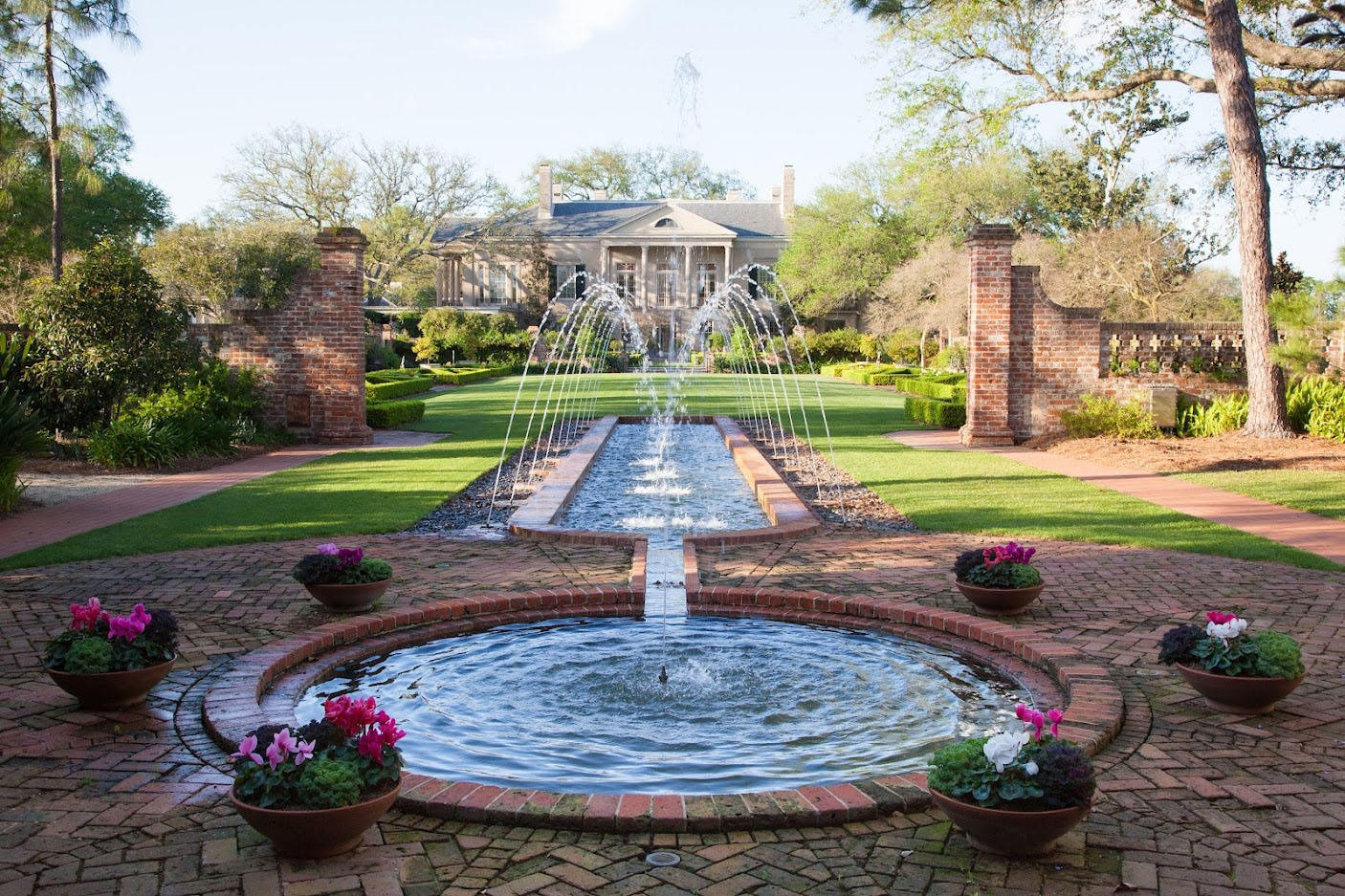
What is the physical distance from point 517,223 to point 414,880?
54.0m

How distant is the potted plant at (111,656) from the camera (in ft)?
15.8

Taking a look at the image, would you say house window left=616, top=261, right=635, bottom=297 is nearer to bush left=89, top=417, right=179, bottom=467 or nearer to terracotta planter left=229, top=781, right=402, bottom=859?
bush left=89, top=417, right=179, bottom=467

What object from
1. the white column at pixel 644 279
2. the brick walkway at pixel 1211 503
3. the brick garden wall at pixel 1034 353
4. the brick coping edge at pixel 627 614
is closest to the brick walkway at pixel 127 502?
the brick coping edge at pixel 627 614

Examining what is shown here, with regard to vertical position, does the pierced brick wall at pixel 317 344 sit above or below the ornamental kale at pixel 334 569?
above

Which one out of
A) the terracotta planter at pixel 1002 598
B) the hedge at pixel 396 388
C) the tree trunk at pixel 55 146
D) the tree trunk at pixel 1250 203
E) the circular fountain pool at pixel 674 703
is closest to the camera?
the circular fountain pool at pixel 674 703

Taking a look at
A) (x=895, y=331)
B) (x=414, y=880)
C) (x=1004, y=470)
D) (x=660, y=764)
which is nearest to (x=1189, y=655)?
(x=660, y=764)

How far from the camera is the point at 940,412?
1944cm

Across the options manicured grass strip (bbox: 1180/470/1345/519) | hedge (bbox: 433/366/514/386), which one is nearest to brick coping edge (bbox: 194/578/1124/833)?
manicured grass strip (bbox: 1180/470/1345/519)

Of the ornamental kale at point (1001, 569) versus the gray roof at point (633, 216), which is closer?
the ornamental kale at point (1001, 569)

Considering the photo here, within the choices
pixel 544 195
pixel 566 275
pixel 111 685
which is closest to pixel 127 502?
pixel 111 685

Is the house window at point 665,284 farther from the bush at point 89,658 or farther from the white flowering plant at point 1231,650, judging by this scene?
the bush at point 89,658

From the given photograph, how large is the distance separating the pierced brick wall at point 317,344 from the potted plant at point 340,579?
10486mm

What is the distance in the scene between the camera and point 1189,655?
16.4ft

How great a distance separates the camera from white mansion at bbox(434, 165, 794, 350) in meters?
59.9
